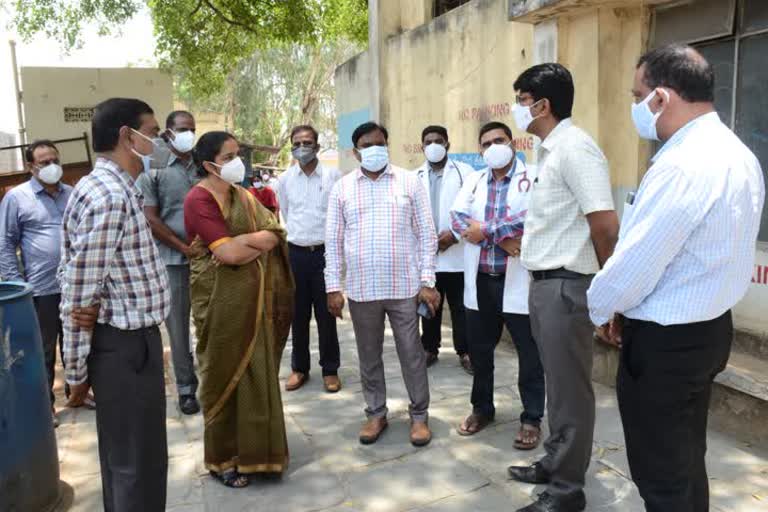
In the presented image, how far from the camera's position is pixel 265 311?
11.0 feet

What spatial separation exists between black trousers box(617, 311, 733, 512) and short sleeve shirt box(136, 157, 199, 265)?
318 centimetres

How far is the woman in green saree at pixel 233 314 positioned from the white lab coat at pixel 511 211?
119 cm

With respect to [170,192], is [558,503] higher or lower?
lower

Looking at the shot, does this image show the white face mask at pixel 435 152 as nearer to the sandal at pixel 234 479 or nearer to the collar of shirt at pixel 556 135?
the collar of shirt at pixel 556 135

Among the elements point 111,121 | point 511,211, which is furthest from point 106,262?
point 511,211

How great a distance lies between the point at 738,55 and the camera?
3961 millimetres

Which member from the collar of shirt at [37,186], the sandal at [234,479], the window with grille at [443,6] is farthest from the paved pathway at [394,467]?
the window with grille at [443,6]

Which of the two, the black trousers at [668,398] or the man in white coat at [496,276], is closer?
the black trousers at [668,398]

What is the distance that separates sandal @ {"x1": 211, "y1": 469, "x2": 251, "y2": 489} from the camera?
3332mm

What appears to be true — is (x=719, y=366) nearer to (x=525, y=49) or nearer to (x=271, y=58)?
(x=525, y=49)

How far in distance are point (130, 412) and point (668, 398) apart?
1961 mm

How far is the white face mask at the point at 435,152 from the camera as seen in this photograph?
5.07m

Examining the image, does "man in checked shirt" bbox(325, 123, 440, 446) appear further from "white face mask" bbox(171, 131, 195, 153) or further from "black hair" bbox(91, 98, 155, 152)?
"black hair" bbox(91, 98, 155, 152)

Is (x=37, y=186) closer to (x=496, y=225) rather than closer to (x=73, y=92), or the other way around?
(x=496, y=225)
